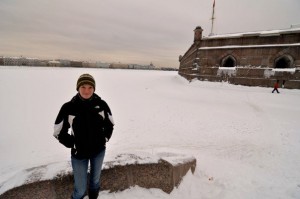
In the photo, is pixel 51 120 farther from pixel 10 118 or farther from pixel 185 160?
pixel 185 160

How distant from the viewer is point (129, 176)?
11.5 feet

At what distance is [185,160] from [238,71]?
50.3ft

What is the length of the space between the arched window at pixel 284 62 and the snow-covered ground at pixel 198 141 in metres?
4.60

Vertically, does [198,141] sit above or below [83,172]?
below

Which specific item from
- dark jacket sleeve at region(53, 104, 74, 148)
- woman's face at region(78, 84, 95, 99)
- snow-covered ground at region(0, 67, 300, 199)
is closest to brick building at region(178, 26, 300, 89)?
snow-covered ground at region(0, 67, 300, 199)

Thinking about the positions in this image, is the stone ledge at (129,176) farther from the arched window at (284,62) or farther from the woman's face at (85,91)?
the arched window at (284,62)

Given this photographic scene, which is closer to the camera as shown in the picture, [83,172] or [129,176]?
[83,172]

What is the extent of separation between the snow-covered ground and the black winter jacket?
3.75ft

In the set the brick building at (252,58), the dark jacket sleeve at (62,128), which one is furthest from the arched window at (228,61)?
the dark jacket sleeve at (62,128)

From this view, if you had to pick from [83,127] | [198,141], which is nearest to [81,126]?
[83,127]

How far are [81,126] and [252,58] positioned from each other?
17.8 m

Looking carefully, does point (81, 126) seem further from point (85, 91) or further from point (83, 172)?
point (83, 172)

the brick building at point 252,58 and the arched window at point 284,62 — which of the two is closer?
the brick building at point 252,58

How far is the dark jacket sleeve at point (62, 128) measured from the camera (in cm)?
237
